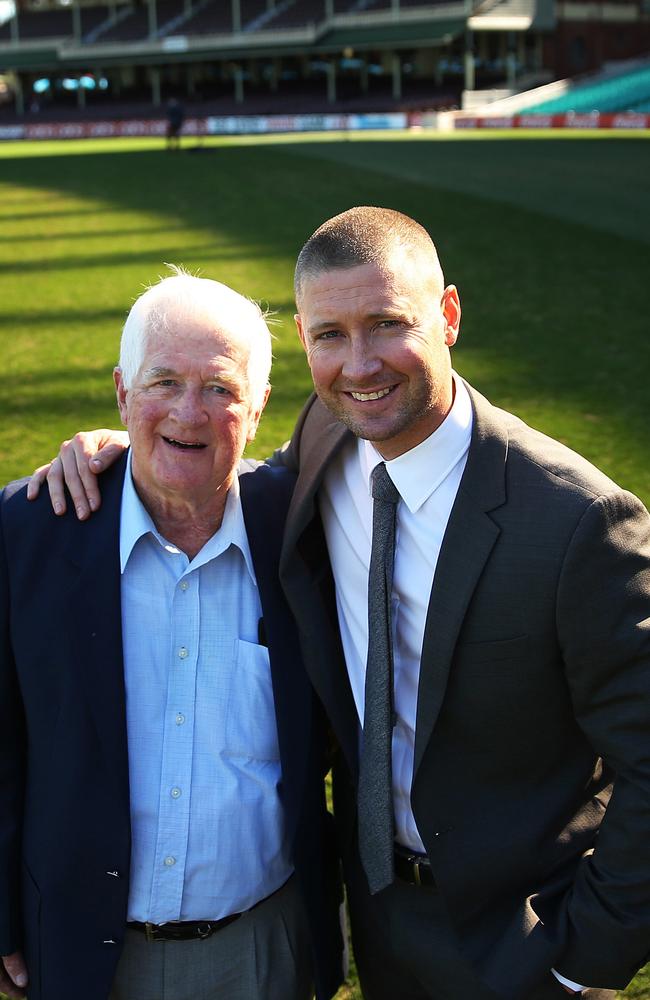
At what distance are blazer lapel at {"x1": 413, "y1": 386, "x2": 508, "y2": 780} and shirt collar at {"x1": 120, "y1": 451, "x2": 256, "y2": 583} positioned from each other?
1.66 ft

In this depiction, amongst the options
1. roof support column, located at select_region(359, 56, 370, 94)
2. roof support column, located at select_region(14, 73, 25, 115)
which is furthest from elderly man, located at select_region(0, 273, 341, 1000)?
roof support column, located at select_region(14, 73, 25, 115)

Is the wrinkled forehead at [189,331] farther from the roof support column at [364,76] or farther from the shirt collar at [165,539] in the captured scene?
the roof support column at [364,76]

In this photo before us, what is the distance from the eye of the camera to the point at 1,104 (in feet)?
225

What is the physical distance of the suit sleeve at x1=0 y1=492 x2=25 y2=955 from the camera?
2.41 meters

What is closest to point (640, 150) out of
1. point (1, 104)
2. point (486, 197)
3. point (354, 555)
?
point (486, 197)

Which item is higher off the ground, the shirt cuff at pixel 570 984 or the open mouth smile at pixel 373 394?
the open mouth smile at pixel 373 394

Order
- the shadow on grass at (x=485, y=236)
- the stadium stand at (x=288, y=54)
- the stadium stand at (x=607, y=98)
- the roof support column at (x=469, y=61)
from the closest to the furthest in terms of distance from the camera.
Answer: the shadow on grass at (x=485, y=236) < the stadium stand at (x=607, y=98) < the roof support column at (x=469, y=61) < the stadium stand at (x=288, y=54)

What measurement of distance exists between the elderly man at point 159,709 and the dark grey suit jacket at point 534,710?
0.62 feet

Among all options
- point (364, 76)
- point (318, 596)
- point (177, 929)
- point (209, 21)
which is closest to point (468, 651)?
point (318, 596)

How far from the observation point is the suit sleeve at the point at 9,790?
241 cm

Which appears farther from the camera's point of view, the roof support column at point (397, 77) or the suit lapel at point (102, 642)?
the roof support column at point (397, 77)

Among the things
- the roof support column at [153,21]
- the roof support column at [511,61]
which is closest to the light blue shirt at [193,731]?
the roof support column at [511,61]

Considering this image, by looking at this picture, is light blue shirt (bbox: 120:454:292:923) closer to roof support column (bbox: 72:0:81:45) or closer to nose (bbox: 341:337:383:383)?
nose (bbox: 341:337:383:383)

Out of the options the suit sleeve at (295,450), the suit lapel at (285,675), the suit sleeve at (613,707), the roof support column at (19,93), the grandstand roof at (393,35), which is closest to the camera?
the suit sleeve at (613,707)
